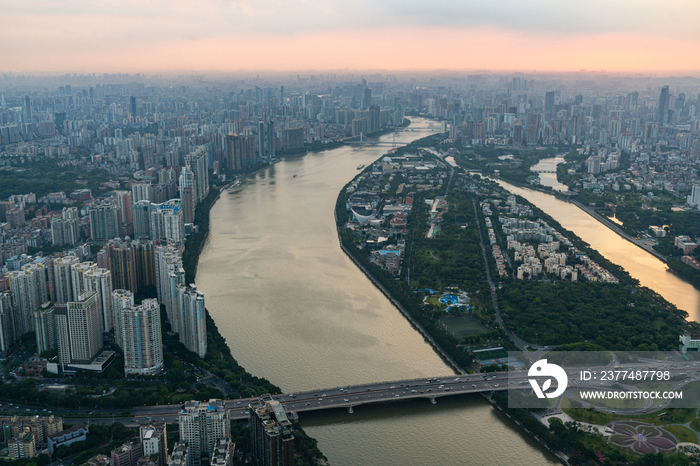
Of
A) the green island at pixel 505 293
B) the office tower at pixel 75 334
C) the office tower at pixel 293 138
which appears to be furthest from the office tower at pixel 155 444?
the office tower at pixel 293 138

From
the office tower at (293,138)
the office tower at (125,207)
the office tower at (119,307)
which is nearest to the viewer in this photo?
the office tower at (119,307)

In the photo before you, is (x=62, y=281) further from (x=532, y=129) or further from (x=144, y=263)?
(x=532, y=129)

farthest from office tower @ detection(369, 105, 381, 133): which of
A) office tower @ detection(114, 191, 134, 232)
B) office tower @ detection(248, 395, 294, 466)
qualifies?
office tower @ detection(248, 395, 294, 466)

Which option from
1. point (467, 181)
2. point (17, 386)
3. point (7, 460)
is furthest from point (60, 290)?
point (467, 181)

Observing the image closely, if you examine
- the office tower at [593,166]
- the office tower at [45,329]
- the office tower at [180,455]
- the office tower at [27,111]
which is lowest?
the office tower at [180,455]

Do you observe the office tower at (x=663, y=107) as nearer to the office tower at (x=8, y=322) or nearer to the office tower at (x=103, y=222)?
the office tower at (x=103, y=222)

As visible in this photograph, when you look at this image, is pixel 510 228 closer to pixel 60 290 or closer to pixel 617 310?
pixel 617 310
